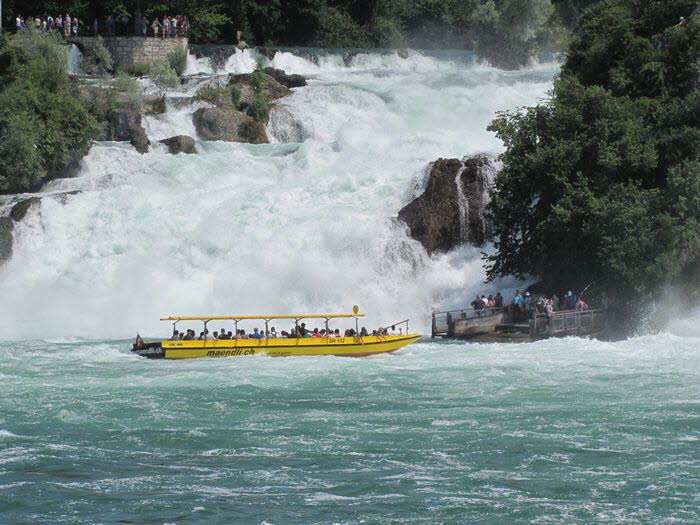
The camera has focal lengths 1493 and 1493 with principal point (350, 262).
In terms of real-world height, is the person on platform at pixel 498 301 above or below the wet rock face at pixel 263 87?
below

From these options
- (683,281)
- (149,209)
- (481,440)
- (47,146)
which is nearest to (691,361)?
(683,281)

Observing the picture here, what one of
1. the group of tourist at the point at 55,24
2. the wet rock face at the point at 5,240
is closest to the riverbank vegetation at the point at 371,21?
the group of tourist at the point at 55,24

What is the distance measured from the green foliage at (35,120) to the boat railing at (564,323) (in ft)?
77.2

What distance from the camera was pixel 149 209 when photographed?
5741 cm

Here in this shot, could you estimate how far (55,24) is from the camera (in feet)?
262

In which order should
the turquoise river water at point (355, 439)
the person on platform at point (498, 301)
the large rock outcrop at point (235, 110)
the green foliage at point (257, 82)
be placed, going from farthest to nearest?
the green foliage at point (257, 82) < the large rock outcrop at point (235, 110) < the person on platform at point (498, 301) < the turquoise river water at point (355, 439)

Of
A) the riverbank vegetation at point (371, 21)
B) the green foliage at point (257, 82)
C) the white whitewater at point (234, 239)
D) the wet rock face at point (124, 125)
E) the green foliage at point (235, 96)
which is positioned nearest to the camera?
the white whitewater at point (234, 239)

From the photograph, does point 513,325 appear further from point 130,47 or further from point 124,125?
point 130,47

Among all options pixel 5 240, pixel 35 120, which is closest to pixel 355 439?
pixel 5 240

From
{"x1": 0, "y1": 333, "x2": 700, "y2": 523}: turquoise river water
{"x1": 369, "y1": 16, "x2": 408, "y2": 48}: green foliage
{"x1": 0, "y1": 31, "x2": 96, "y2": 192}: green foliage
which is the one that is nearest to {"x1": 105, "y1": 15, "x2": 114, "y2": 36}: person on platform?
{"x1": 0, "y1": 31, "x2": 96, "y2": 192}: green foliage

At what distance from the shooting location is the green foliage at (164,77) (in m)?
70.2

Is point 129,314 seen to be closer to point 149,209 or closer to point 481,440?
point 149,209

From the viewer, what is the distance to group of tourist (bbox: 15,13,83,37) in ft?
248

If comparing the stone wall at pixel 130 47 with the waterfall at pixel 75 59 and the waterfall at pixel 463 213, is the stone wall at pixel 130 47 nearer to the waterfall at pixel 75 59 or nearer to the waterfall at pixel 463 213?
the waterfall at pixel 75 59
